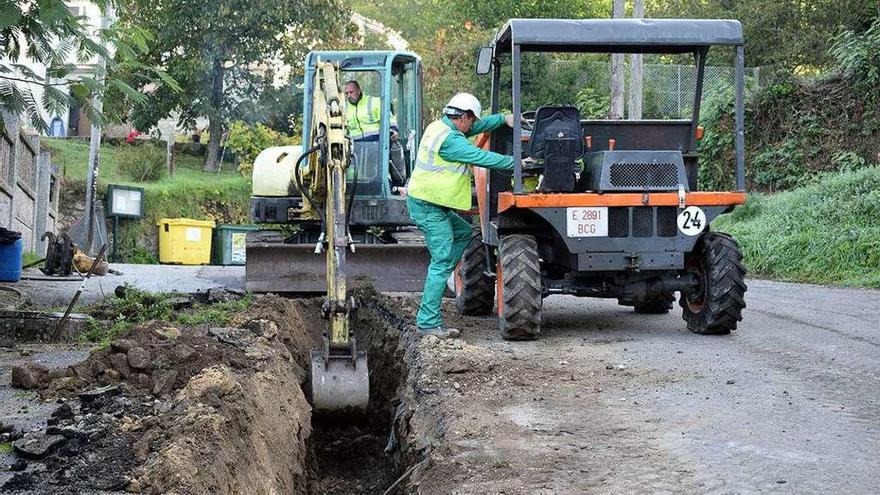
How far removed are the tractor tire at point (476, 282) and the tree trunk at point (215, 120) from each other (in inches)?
843

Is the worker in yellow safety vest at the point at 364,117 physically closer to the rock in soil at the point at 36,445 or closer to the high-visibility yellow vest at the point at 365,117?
the high-visibility yellow vest at the point at 365,117

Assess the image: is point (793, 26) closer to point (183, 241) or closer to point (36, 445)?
point (183, 241)

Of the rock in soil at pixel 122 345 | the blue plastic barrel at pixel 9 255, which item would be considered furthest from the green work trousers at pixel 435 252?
the blue plastic barrel at pixel 9 255

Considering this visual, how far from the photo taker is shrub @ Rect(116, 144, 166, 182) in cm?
3259

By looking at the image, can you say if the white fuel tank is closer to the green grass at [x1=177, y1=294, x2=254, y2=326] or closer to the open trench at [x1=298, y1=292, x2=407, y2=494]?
the green grass at [x1=177, y1=294, x2=254, y2=326]

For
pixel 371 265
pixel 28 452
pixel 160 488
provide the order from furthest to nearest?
1. pixel 371 265
2. pixel 28 452
3. pixel 160 488

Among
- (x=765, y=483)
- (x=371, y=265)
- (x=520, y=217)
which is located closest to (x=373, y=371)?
(x=520, y=217)

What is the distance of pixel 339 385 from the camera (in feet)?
28.1

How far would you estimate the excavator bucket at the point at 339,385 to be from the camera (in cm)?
857

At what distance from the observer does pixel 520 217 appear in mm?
10352

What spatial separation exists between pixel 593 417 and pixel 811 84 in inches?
721

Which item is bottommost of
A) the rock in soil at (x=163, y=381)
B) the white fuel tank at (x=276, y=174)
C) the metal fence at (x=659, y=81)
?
the rock in soil at (x=163, y=381)

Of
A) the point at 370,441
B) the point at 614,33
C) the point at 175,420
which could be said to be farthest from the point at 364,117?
the point at 175,420

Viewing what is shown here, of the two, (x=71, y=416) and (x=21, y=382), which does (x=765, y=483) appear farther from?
(x=21, y=382)
